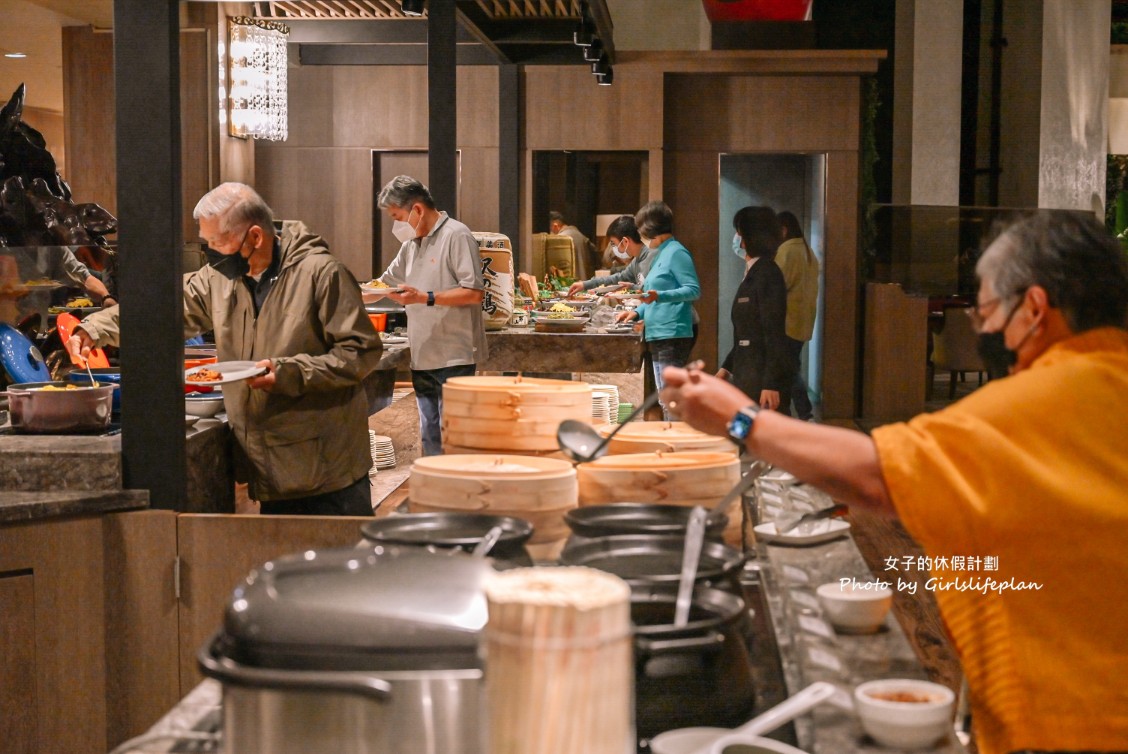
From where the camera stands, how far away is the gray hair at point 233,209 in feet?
11.5

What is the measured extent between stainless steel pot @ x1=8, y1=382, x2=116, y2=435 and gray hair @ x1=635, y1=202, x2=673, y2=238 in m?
4.76

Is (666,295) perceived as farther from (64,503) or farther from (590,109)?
(64,503)

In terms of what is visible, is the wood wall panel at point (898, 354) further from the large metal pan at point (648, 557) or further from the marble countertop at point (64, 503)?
the large metal pan at point (648, 557)

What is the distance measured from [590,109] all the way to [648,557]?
976cm

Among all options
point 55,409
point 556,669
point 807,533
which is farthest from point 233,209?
point 556,669

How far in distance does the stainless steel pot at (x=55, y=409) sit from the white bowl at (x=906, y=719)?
88.8 inches

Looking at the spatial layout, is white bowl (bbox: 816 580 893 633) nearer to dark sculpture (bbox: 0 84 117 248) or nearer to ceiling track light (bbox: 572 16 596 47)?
dark sculpture (bbox: 0 84 117 248)

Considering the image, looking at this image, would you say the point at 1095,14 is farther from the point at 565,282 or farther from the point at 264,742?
the point at 264,742

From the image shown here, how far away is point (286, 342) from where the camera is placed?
11.7 feet

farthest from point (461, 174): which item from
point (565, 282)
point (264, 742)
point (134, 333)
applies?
point (264, 742)

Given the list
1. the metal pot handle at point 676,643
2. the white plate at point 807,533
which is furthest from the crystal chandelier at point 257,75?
the metal pot handle at point 676,643

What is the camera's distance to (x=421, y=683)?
1077 millimetres

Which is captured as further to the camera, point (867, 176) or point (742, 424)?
point (867, 176)

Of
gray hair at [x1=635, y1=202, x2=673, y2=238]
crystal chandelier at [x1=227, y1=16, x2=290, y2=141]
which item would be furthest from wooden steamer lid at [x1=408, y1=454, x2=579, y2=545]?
crystal chandelier at [x1=227, y1=16, x2=290, y2=141]
